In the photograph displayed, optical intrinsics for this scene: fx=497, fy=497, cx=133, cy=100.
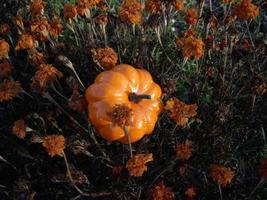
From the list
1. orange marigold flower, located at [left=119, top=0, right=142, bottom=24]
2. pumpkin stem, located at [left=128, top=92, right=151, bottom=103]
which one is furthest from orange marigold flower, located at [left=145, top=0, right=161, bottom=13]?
pumpkin stem, located at [left=128, top=92, right=151, bottom=103]

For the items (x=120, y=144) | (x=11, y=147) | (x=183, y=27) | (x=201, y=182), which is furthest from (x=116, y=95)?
(x=183, y=27)

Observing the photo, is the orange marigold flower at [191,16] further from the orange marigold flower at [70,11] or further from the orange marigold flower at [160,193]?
the orange marigold flower at [160,193]

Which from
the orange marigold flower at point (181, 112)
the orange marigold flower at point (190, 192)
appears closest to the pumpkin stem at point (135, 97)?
the orange marigold flower at point (181, 112)

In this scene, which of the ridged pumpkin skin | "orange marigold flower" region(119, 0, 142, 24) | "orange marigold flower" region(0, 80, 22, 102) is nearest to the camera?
the ridged pumpkin skin

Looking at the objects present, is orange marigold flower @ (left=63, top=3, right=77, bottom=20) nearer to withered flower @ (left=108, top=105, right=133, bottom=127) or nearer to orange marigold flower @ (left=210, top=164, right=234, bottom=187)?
withered flower @ (left=108, top=105, right=133, bottom=127)

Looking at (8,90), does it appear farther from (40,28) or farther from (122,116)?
(122,116)
